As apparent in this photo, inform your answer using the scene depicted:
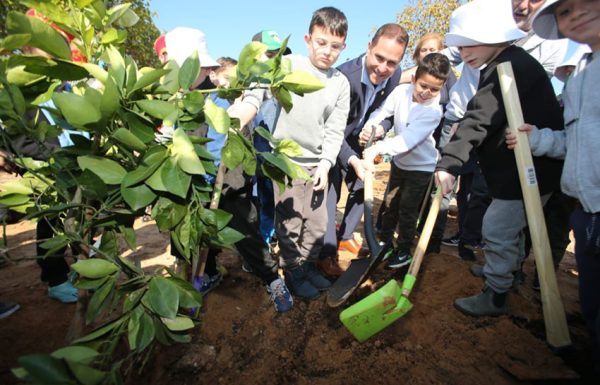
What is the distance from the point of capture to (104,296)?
75cm

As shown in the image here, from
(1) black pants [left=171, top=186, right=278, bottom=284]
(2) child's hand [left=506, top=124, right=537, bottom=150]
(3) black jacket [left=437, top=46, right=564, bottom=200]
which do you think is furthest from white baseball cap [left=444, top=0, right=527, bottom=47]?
(1) black pants [left=171, top=186, right=278, bottom=284]

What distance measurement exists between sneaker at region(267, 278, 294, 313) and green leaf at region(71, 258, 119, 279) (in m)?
1.70

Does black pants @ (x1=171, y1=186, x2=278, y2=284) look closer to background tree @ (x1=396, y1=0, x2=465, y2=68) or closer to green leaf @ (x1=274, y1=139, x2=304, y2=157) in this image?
green leaf @ (x1=274, y1=139, x2=304, y2=157)

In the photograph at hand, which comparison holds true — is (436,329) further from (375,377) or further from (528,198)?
(528,198)

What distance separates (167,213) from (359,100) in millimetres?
2346

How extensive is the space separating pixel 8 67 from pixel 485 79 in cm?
230

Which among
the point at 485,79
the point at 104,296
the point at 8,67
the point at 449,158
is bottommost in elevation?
the point at 104,296

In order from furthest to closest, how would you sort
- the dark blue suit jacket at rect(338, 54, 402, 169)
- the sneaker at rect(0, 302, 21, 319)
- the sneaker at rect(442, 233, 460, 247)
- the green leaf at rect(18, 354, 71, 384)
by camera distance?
1. the sneaker at rect(442, 233, 460, 247)
2. the dark blue suit jacket at rect(338, 54, 402, 169)
3. the sneaker at rect(0, 302, 21, 319)
4. the green leaf at rect(18, 354, 71, 384)

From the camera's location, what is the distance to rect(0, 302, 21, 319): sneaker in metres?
2.19

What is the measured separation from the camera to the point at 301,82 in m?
0.79

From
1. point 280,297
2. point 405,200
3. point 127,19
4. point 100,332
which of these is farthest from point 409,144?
point 100,332

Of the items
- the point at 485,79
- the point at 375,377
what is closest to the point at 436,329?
the point at 375,377

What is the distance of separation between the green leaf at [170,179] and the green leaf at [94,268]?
0.23m

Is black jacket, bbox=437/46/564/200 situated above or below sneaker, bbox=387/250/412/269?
above
